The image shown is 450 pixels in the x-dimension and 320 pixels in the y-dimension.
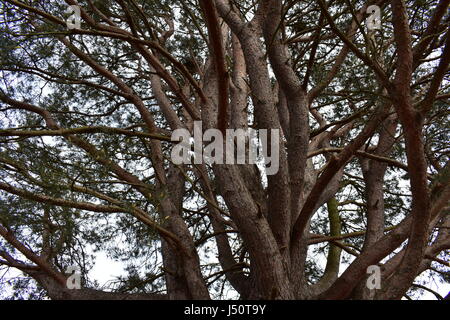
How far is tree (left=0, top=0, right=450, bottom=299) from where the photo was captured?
8.91 ft

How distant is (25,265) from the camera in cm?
343

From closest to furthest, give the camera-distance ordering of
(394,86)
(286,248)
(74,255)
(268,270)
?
→ (394,86) → (268,270) → (286,248) → (74,255)

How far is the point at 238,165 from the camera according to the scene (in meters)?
3.27

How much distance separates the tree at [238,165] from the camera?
2.71 meters

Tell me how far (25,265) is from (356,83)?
8.85 feet

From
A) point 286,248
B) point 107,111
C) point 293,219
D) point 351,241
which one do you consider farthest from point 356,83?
point 107,111

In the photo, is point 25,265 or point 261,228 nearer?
point 261,228

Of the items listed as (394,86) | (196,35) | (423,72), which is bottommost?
(394,86)

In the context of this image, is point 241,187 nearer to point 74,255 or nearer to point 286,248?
point 286,248

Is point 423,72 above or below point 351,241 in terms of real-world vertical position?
above

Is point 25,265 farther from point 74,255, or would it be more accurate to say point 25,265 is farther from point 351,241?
point 351,241

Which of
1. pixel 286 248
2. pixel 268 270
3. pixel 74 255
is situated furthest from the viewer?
pixel 74 255
